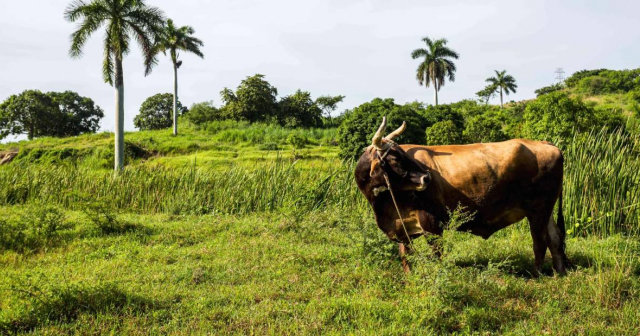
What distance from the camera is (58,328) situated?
12.6ft

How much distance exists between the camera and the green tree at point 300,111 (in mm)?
50219

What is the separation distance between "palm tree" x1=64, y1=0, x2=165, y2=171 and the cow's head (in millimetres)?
21423

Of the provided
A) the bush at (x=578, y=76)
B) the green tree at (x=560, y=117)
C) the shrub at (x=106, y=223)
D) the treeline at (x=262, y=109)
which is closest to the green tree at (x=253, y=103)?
the treeline at (x=262, y=109)

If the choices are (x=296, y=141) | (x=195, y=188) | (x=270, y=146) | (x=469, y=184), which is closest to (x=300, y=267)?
(x=469, y=184)

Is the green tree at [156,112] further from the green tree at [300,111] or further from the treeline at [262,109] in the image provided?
the green tree at [300,111]

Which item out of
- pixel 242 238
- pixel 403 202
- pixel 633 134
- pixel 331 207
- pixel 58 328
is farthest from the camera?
pixel 331 207

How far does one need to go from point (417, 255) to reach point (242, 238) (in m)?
3.65

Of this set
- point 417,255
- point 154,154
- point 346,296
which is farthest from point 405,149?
point 154,154

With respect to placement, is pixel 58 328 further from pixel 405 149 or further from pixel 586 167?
pixel 586 167

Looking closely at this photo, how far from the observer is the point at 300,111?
5066cm

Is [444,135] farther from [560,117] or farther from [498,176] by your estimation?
[498,176]

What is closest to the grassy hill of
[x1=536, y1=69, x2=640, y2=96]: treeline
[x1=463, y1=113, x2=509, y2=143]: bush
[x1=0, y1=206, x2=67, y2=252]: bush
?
[x1=463, y1=113, x2=509, y2=143]: bush

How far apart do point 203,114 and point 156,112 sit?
1287 centimetres

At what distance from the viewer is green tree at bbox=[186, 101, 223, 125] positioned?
169 ft
